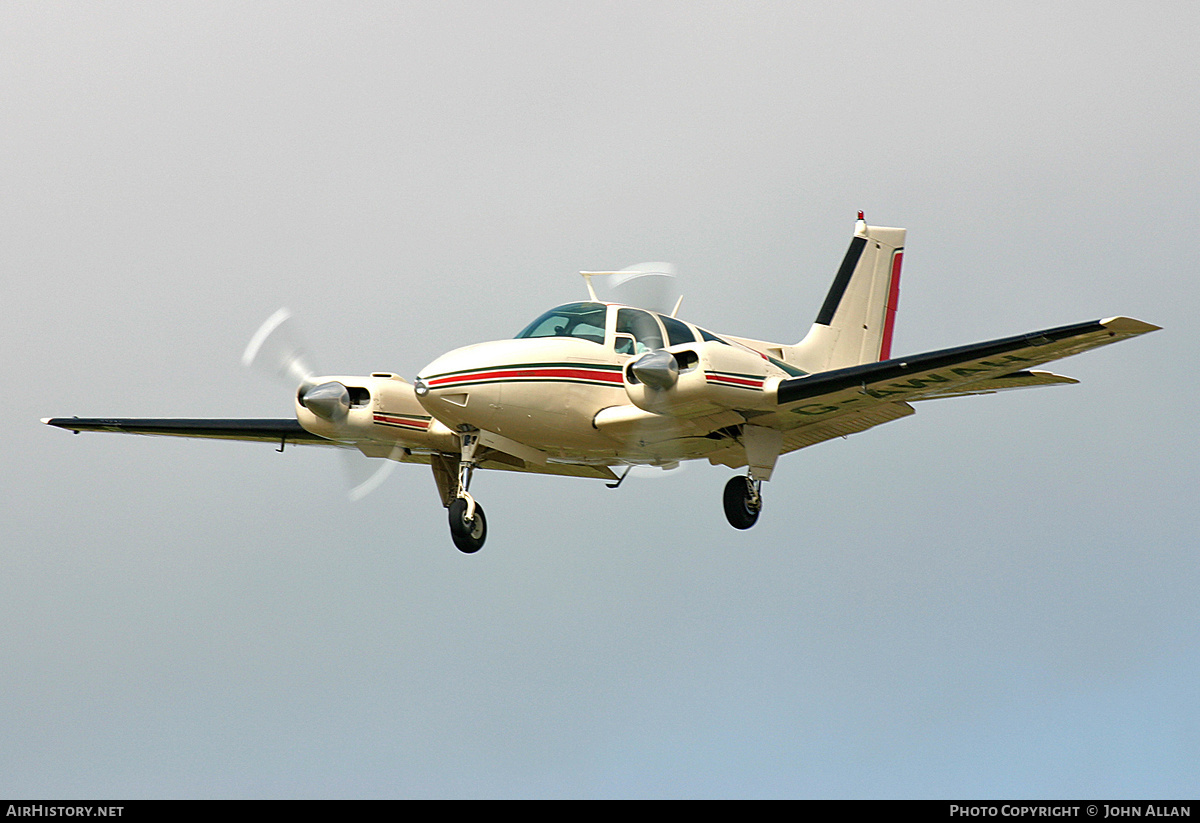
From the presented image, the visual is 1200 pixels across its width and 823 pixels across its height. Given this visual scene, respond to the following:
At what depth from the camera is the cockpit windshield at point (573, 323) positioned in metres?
17.6

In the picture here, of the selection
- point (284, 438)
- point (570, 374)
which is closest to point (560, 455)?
point (570, 374)

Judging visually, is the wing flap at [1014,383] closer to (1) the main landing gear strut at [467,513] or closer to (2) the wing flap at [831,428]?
(2) the wing flap at [831,428]

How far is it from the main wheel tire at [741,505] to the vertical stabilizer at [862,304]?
11.1 ft

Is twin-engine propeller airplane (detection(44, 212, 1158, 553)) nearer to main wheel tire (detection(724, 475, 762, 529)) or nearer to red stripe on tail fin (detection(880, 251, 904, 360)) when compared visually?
main wheel tire (detection(724, 475, 762, 529))

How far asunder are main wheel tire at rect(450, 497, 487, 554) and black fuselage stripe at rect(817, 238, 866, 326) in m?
7.67

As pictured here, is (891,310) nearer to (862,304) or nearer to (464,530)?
(862,304)

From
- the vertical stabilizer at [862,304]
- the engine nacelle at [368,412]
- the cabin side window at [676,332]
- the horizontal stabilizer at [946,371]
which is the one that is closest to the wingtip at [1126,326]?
the horizontal stabilizer at [946,371]

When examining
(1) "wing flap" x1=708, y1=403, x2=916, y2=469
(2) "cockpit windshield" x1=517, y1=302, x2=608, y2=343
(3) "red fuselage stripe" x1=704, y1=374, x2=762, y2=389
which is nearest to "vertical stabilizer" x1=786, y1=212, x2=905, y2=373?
(1) "wing flap" x1=708, y1=403, x2=916, y2=469

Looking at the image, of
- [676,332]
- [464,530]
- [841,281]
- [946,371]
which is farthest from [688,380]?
[841,281]

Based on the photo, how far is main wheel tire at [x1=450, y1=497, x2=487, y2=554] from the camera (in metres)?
17.3

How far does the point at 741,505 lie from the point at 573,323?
3827 mm

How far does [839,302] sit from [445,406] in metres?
8.33
